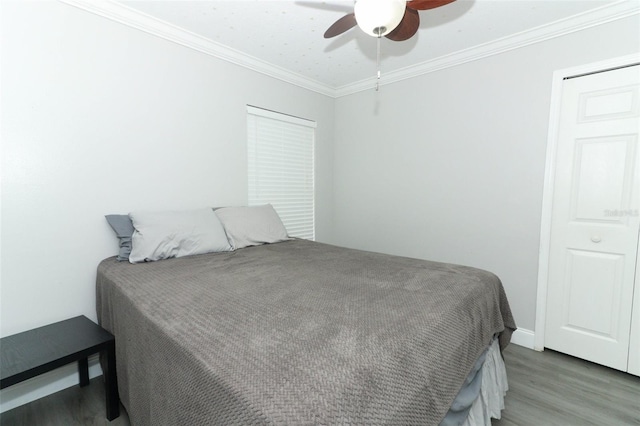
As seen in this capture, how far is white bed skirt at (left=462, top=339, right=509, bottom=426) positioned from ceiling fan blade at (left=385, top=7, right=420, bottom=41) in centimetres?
187

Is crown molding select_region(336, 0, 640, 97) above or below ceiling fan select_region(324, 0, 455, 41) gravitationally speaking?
above

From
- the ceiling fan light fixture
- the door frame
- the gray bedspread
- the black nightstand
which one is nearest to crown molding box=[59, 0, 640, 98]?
the door frame

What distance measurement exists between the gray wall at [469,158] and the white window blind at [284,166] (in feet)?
1.87

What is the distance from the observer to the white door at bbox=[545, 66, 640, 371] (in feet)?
6.56

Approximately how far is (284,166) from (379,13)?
2048 millimetres

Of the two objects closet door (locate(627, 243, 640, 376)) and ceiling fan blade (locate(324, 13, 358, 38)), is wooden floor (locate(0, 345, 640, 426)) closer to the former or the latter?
closet door (locate(627, 243, 640, 376))

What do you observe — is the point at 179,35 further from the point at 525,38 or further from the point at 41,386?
the point at 525,38

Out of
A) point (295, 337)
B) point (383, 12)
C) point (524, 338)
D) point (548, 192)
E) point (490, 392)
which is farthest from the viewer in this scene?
point (524, 338)

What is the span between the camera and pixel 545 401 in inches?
70.2

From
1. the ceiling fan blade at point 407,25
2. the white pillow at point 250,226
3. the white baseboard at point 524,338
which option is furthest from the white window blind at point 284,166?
the white baseboard at point 524,338

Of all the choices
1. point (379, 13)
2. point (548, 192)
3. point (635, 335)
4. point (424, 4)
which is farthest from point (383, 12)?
point (635, 335)

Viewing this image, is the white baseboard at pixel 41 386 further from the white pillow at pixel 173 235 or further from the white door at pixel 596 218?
the white door at pixel 596 218

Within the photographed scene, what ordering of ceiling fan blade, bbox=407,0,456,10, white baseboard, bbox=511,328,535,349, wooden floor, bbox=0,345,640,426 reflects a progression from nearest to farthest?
ceiling fan blade, bbox=407,0,456,10 → wooden floor, bbox=0,345,640,426 → white baseboard, bbox=511,328,535,349

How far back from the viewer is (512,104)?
2439mm
